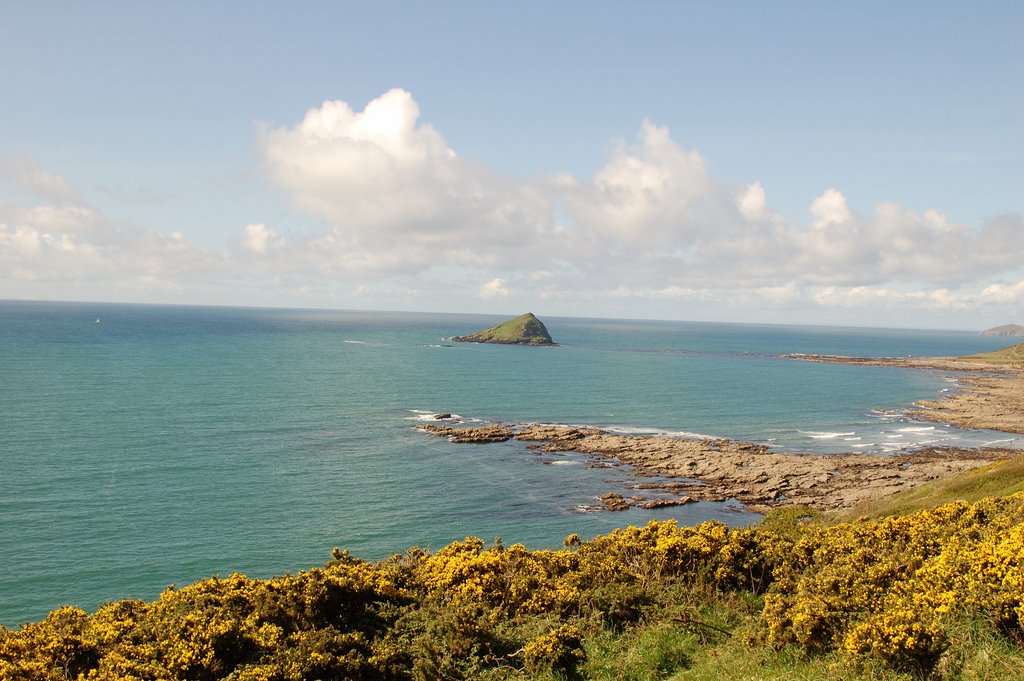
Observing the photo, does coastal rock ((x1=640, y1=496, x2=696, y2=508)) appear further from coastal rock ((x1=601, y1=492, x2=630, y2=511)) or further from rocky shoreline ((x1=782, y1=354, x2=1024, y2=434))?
rocky shoreline ((x1=782, y1=354, x2=1024, y2=434))

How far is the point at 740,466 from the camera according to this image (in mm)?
67625

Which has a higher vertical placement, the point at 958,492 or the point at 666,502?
the point at 958,492

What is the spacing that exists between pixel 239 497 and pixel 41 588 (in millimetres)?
17237

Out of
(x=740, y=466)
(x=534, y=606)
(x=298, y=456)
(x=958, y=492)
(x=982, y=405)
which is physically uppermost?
(x=534, y=606)

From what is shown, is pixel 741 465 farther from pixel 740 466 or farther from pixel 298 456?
pixel 298 456

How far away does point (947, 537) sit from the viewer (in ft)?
66.5

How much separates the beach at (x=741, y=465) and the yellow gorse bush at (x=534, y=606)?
3351cm

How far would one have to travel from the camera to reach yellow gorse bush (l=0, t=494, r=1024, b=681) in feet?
47.0

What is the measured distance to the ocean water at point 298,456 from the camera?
42.0m

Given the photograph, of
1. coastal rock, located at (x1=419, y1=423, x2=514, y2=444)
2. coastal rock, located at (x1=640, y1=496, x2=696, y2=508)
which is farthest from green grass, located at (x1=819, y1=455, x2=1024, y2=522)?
coastal rock, located at (x1=419, y1=423, x2=514, y2=444)

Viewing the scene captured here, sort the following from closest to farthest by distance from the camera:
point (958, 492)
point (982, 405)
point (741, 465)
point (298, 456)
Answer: point (958, 492) < point (298, 456) < point (741, 465) < point (982, 405)

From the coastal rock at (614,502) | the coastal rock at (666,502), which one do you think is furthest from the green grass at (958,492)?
the coastal rock at (614,502)

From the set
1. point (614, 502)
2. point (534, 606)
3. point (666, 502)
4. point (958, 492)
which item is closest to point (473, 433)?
point (614, 502)

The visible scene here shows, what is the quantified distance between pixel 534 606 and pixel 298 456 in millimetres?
52166
